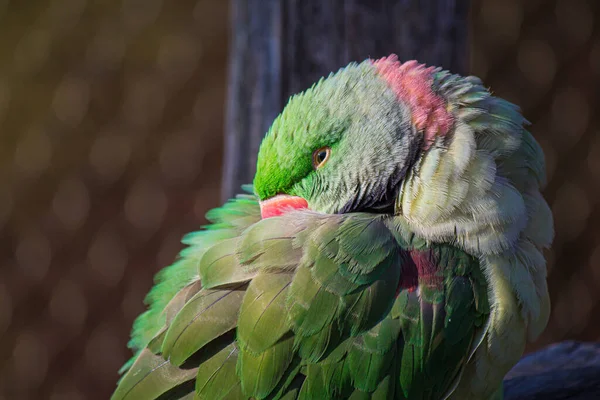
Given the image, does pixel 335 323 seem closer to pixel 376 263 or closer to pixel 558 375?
pixel 376 263

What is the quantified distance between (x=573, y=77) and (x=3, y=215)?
1967mm

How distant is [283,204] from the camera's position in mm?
1091

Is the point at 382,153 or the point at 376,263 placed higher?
the point at 382,153

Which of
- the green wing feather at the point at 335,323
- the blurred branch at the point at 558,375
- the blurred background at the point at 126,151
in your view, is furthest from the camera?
the blurred background at the point at 126,151

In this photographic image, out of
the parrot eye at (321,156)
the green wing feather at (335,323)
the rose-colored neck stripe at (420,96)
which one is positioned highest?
the rose-colored neck stripe at (420,96)

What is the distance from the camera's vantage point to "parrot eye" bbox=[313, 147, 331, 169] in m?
1.05

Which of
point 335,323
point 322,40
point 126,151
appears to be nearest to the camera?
point 335,323

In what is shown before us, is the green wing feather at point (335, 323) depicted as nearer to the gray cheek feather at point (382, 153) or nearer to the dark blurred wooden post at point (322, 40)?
the gray cheek feather at point (382, 153)

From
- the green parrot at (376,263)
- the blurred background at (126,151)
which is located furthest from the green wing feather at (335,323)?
the blurred background at (126,151)

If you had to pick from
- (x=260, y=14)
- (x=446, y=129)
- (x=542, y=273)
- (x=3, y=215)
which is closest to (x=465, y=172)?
(x=446, y=129)

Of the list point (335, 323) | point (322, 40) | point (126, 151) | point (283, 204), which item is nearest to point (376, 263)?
point (335, 323)

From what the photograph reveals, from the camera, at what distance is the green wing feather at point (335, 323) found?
95 centimetres

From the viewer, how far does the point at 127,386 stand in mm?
1029

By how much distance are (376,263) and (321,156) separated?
0.63ft
